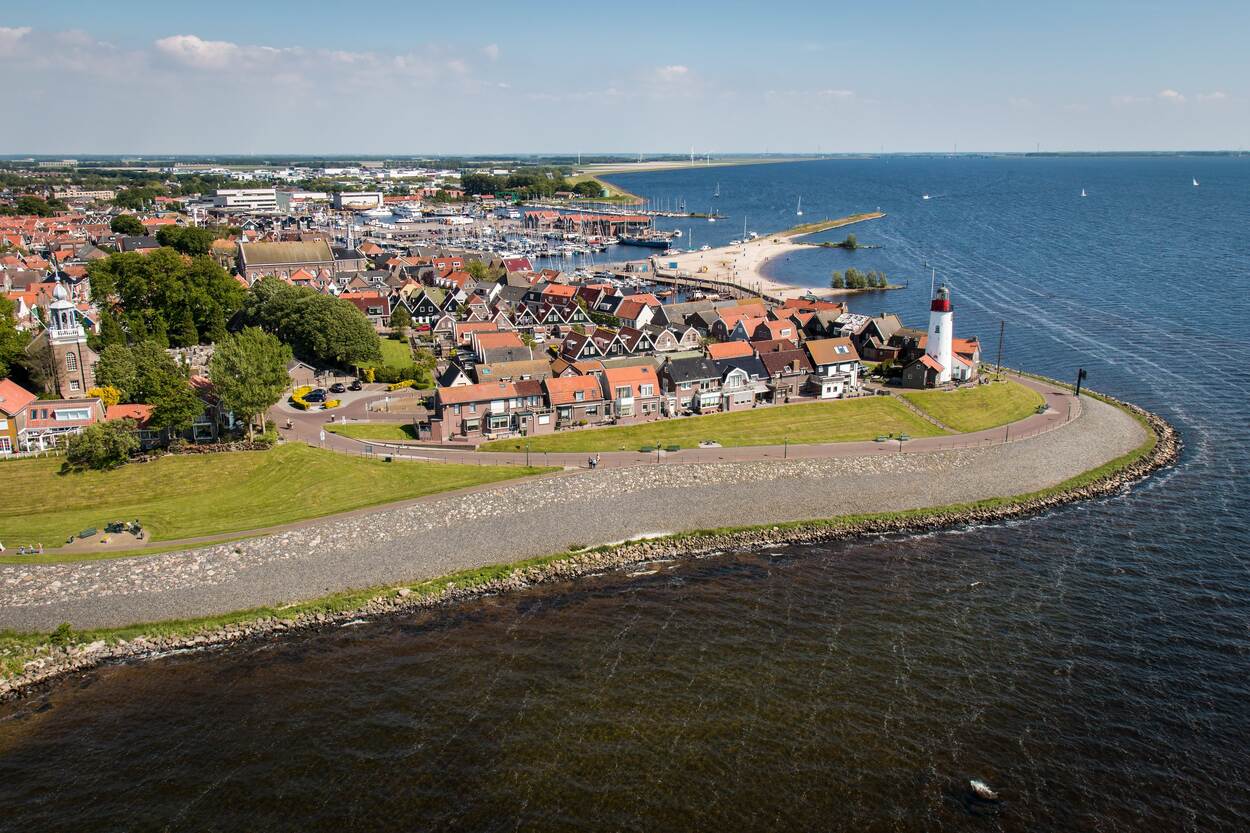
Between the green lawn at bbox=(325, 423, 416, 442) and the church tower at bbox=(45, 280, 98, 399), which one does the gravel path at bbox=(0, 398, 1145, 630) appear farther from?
the church tower at bbox=(45, 280, 98, 399)

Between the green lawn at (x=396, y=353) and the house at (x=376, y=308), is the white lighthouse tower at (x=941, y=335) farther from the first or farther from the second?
the house at (x=376, y=308)

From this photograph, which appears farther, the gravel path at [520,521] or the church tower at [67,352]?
the church tower at [67,352]

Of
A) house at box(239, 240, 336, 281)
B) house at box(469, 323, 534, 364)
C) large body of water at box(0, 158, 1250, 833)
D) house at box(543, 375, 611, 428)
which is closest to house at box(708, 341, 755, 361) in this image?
house at box(543, 375, 611, 428)

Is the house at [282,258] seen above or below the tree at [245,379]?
above

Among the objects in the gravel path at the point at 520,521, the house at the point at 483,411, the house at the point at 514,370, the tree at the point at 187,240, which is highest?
the tree at the point at 187,240

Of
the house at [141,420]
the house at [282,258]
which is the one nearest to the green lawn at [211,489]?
the house at [141,420]

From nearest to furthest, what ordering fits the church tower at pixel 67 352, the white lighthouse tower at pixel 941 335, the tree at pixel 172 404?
the tree at pixel 172 404 → the church tower at pixel 67 352 → the white lighthouse tower at pixel 941 335

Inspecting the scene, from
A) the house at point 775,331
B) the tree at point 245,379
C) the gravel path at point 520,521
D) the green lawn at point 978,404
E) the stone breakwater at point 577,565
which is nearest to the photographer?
the stone breakwater at point 577,565
